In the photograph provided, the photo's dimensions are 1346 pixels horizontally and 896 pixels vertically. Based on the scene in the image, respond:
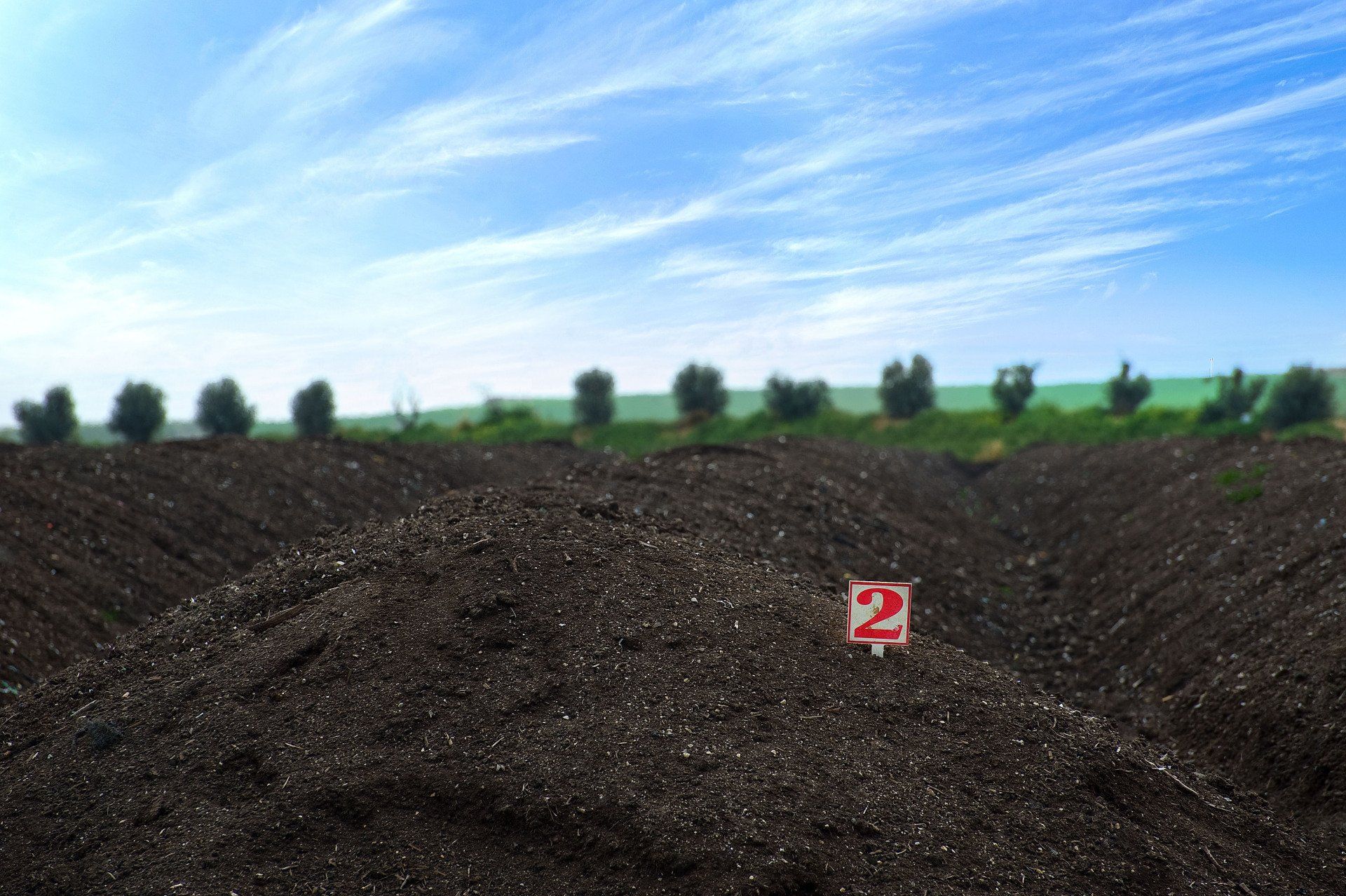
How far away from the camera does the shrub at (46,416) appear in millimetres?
25984

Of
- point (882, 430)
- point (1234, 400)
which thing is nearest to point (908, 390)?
point (882, 430)

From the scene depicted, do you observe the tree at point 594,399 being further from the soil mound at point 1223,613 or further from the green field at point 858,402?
the soil mound at point 1223,613

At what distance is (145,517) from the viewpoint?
11.3 meters

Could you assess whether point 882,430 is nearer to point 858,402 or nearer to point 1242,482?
point 1242,482

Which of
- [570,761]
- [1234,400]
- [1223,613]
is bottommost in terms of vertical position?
[1223,613]

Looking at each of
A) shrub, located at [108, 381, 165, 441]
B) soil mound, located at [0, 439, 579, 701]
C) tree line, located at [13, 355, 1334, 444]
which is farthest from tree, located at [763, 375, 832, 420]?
shrub, located at [108, 381, 165, 441]

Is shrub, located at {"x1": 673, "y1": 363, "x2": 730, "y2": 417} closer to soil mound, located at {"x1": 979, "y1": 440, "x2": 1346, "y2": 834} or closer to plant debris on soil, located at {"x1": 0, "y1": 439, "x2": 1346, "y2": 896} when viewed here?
soil mound, located at {"x1": 979, "y1": 440, "x2": 1346, "y2": 834}

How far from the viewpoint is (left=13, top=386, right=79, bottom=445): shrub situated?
85.3 ft

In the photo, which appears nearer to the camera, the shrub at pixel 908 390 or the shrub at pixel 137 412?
the shrub at pixel 137 412

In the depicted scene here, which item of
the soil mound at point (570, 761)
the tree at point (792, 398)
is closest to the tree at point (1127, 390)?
the tree at point (792, 398)

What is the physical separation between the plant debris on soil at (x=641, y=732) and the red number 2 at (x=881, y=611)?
0.63 feet

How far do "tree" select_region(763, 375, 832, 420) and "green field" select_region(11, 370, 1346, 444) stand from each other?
0.87 meters

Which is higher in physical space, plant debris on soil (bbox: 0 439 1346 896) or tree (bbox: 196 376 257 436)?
tree (bbox: 196 376 257 436)

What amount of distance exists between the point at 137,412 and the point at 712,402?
1920 cm
